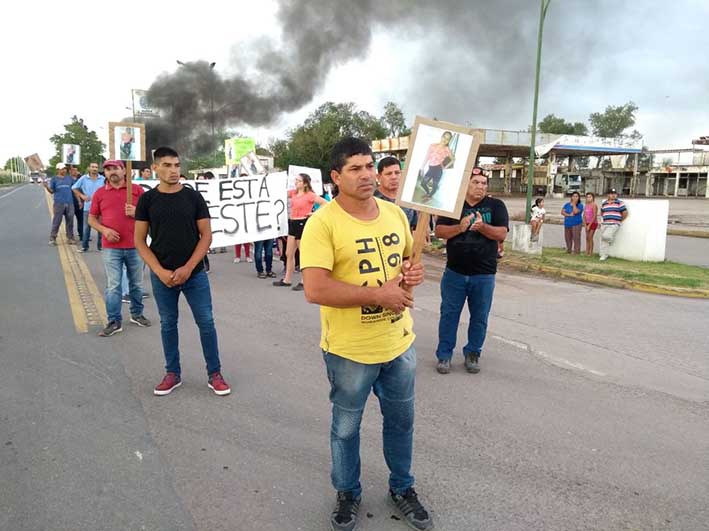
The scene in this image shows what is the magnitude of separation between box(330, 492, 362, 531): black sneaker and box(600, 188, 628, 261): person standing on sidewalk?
10084 mm

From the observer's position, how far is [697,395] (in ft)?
13.0

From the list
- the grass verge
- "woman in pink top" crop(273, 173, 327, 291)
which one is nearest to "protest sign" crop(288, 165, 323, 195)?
"woman in pink top" crop(273, 173, 327, 291)

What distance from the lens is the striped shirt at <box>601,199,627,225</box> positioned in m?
10.9

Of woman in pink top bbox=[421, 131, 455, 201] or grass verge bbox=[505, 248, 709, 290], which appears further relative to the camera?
grass verge bbox=[505, 248, 709, 290]

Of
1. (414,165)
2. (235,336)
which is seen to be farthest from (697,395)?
(235,336)

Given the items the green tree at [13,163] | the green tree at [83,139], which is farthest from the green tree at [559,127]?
the green tree at [13,163]

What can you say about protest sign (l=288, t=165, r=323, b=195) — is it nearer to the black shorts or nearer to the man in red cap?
the black shorts

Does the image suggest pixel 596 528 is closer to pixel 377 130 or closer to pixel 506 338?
pixel 506 338

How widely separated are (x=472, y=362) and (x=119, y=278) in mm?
3689

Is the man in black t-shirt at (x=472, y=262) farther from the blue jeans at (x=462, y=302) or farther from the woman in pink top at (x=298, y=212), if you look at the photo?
the woman in pink top at (x=298, y=212)

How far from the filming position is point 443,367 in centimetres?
436

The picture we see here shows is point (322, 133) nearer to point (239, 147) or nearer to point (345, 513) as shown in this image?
point (239, 147)

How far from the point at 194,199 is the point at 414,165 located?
7.00 ft

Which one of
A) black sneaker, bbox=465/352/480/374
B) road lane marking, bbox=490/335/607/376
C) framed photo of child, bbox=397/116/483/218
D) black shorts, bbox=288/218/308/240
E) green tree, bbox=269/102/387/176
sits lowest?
road lane marking, bbox=490/335/607/376
